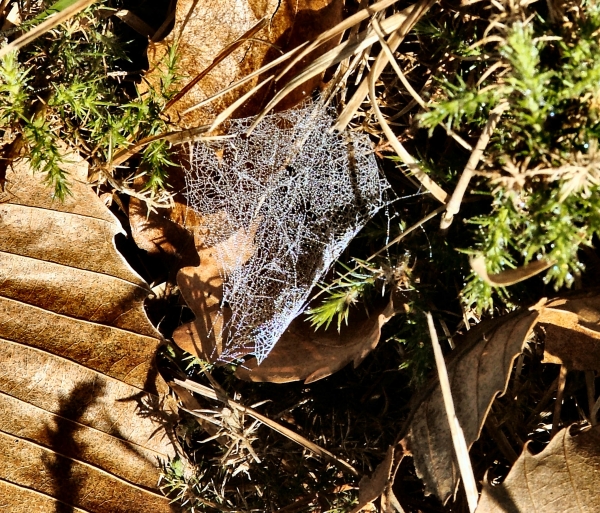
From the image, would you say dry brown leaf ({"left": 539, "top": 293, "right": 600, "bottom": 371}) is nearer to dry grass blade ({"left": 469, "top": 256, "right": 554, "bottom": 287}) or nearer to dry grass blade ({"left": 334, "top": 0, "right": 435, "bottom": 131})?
dry grass blade ({"left": 469, "top": 256, "right": 554, "bottom": 287})

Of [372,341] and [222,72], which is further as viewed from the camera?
[222,72]

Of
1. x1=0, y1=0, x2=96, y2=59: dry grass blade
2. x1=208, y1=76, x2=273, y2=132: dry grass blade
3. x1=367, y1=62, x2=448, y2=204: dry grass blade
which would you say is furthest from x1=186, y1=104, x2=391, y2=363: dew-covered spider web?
x1=0, y1=0, x2=96, y2=59: dry grass blade

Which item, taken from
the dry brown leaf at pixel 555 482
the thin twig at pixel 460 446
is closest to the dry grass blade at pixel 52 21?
the thin twig at pixel 460 446

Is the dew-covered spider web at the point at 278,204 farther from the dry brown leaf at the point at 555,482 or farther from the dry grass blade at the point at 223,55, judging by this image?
the dry brown leaf at the point at 555,482

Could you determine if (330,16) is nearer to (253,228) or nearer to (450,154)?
(450,154)

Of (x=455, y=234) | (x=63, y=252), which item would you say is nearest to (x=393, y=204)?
(x=455, y=234)

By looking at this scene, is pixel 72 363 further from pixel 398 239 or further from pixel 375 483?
pixel 398 239
